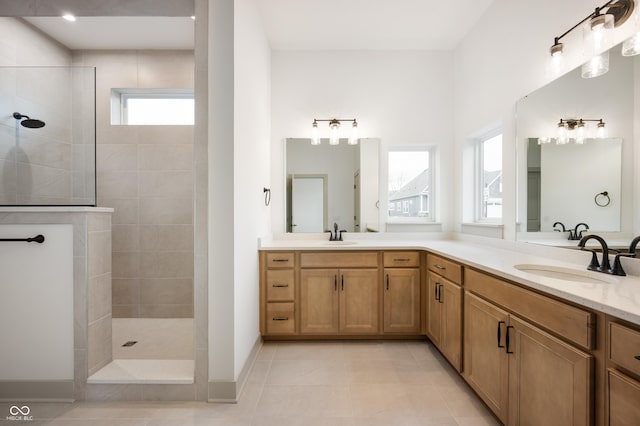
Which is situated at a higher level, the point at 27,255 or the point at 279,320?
the point at 27,255

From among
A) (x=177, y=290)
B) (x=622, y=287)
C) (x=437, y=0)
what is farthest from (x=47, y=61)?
(x=622, y=287)

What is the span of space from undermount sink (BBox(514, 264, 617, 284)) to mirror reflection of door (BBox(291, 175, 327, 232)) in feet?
6.41

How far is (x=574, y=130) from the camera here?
168 centimetres

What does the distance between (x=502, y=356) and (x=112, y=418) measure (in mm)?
2202

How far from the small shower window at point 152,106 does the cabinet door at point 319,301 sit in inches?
87.2

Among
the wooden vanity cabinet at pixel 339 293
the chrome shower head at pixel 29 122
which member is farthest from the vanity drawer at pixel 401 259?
the chrome shower head at pixel 29 122

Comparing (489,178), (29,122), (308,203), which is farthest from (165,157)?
(489,178)

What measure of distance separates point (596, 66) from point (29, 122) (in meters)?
3.55

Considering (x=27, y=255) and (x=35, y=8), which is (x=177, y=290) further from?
(x=35, y=8)

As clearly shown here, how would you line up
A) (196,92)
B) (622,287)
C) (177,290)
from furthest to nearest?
(177,290)
(196,92)
(622,287)

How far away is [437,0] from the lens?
2449 millimetres

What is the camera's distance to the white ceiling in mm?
2537

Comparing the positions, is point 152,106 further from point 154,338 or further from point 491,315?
point 491,315

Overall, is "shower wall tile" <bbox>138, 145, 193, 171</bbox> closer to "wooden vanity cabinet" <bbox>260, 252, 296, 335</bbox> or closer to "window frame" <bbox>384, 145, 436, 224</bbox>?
"wooden vanity cabinet" <bbox>260, 252, 296, 335</bbox>
